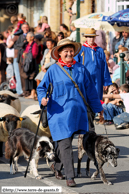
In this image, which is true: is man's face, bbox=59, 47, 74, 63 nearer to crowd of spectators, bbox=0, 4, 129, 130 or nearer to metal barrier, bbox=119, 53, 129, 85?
metal barrier, bbox=119, 53, 129, 85

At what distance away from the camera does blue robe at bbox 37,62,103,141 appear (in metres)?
6.30

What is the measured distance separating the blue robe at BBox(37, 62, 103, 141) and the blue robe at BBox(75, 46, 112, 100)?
1601 millimetres

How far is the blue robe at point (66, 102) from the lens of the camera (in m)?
6.30

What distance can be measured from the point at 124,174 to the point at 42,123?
168cm

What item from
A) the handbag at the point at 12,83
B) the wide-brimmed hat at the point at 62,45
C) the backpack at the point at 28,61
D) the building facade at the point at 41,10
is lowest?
the handbag at the point at 12,83

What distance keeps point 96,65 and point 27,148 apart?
2147 millimetres

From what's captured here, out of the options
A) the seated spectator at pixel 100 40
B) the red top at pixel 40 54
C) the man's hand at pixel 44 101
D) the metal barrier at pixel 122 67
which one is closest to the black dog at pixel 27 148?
the man's hand at pixel 44 101

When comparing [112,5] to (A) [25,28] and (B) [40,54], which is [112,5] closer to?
(A) [25,28]

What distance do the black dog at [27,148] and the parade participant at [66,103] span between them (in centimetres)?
21

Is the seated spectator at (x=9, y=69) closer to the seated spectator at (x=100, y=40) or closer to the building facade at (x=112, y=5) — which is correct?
the seated spectator at (x=100, y=40)

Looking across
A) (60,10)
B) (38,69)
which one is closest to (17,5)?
(60,10)

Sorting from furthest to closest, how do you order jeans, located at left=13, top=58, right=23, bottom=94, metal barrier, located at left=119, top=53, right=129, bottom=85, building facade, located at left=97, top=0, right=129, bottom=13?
building facade, located at left=97, top=0, right=129, bottom=13 → jeans, located at left=13, top=58, right=23, bottom=94 → metal barrier, located at left=119, top=53, right=129, bottom=85

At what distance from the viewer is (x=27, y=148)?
22.7ft

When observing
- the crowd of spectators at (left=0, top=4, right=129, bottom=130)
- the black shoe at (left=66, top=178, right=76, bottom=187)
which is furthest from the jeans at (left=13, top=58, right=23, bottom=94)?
the black shoe at (left=66, top=178, right=76, bottom=187)
